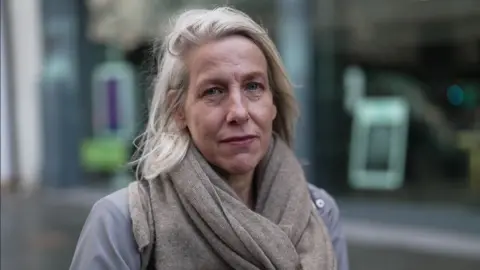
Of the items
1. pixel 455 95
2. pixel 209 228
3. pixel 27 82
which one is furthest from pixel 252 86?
pixel 27 82

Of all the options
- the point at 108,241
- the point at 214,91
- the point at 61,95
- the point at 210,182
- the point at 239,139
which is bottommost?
the point at 61,95

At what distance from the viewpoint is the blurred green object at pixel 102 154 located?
9.79 m

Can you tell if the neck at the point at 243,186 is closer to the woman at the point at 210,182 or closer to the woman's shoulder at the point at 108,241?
the woman at the point at 210,182

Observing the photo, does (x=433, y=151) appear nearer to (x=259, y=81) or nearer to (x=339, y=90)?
(x=339, y=90)

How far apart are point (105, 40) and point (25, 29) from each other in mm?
1193

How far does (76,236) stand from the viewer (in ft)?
23.1

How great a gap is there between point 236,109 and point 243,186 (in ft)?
0.86

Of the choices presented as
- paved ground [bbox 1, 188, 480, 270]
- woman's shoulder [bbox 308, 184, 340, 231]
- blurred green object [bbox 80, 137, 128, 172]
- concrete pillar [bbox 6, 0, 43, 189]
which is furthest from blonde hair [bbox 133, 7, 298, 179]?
concrete pillar [bbox 6, 0, 43, 189]

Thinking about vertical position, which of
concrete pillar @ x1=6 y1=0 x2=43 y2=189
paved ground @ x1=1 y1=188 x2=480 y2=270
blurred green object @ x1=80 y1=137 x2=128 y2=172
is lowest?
paved ground @ x1=1 y1=188 x2=480 y2=270

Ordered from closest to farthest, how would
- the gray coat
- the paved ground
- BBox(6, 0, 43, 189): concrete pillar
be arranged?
the gray coat, the paved ground, BBox(6, 0, 43, 189): concrete pillar

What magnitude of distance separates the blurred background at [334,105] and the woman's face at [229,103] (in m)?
4.86

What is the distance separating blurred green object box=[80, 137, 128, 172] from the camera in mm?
9789

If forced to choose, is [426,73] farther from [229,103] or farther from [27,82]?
[229,103]

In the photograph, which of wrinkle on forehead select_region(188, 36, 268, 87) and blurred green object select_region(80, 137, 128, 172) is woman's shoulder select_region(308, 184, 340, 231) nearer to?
wrinkle on forehead select_region(188, 36, 268, 87)
